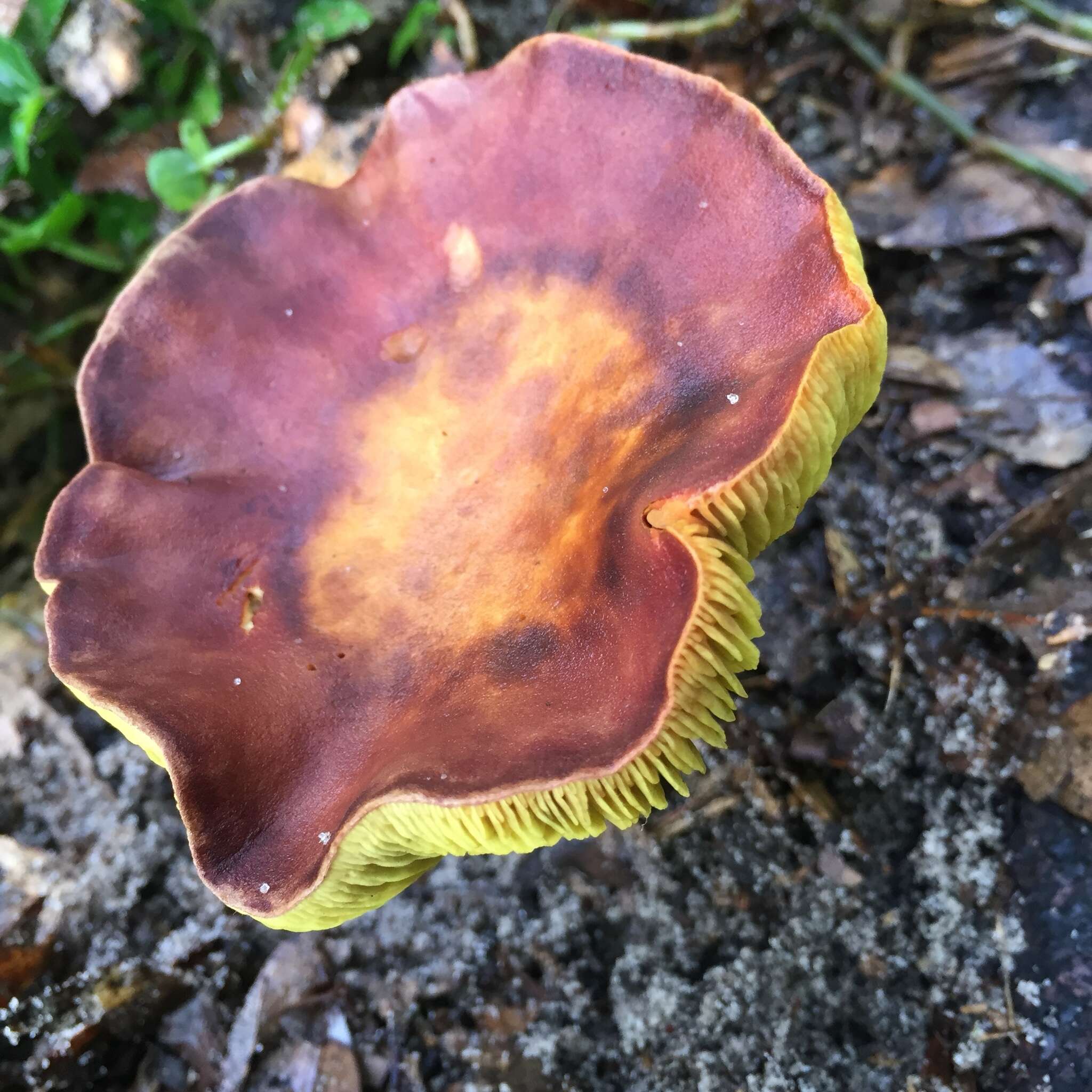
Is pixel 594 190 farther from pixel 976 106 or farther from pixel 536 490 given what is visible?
pixel 976 106

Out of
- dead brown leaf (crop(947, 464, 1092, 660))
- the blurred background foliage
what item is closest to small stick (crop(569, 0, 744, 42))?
the blurred background foliage

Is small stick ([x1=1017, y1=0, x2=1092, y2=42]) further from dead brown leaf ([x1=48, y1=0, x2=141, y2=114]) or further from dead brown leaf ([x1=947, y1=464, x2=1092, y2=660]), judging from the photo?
dead brown leaf ([x1=48, y1=0, x2=141, y2=114])

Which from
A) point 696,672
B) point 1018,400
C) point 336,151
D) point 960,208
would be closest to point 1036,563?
point 1018,400

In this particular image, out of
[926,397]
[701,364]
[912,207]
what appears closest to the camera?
[701,364]

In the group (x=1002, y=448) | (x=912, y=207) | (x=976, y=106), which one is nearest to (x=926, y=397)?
(x=1002, y=448)

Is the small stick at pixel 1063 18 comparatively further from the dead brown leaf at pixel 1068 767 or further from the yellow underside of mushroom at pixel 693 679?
the dead brown leaf at pixel 1068 767

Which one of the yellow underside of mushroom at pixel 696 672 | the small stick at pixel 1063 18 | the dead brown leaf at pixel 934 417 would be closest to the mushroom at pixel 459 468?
Answer: the yellow underside of mushroom at pixel 696 672

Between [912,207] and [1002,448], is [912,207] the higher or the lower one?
the higher one
